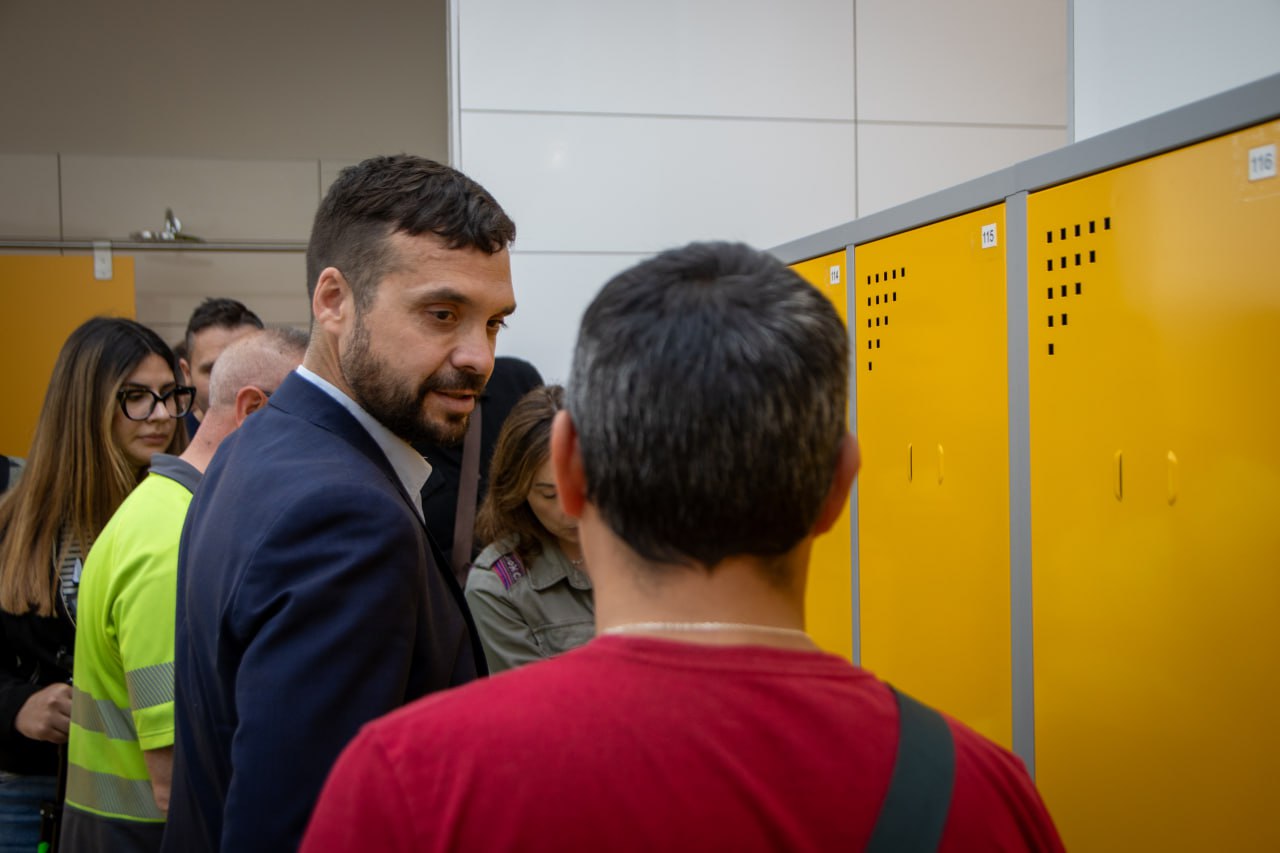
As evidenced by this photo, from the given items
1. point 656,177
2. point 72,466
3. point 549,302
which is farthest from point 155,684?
point 656,177

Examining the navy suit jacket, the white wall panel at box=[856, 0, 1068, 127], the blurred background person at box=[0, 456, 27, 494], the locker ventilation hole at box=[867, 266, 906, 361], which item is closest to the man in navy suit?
the navy suit jacket

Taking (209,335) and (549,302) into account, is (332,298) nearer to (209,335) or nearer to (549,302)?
(549,302)

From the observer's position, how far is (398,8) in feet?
17.6

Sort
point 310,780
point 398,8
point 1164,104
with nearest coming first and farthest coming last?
point 310,780 < point 1164,104 < point 398,8

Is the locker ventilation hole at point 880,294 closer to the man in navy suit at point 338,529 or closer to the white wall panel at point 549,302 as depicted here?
the man in navy suit at point 338,529

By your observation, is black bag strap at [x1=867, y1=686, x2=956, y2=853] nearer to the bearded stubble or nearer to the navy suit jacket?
the navy suit jacket

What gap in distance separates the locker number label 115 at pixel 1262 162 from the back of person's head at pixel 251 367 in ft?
5.04

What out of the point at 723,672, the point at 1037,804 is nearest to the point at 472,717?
the point at 723,672

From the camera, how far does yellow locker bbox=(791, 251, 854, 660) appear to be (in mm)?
2197

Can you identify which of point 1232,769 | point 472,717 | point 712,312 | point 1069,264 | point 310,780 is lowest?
point 1232,769

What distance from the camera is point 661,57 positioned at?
3.43 meters

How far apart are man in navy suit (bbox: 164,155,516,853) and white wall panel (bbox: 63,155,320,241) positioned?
4334 millimetres

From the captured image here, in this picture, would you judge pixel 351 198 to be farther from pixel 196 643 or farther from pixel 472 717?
pixel 472 717

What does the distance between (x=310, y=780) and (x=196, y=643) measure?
28cm
